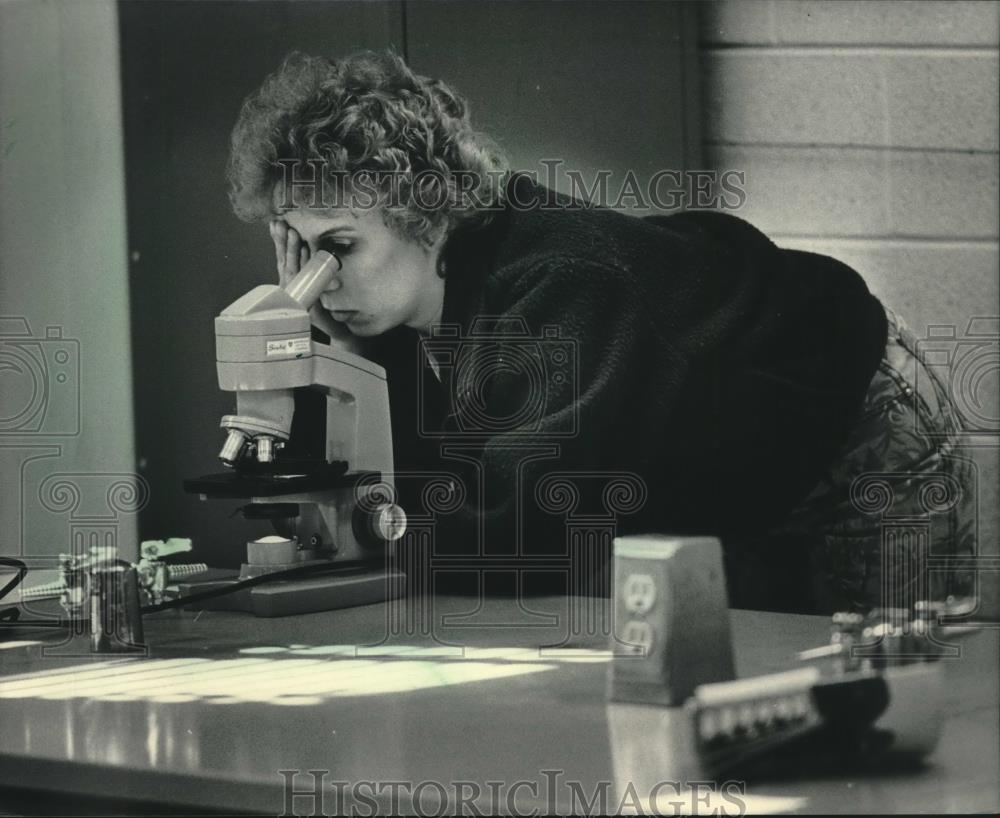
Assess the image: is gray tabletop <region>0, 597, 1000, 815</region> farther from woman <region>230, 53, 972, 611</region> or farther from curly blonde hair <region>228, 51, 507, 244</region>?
curly blonde hair <region>228, 51, 507, 244</region>

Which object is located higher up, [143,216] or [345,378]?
[143,216]

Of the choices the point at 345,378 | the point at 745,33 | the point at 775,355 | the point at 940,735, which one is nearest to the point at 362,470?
the point at 345,378

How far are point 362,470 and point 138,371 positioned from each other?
41 centimetres

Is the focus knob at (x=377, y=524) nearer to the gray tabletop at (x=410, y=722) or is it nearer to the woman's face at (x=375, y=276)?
the gray tabletop at (x=410, y=722)

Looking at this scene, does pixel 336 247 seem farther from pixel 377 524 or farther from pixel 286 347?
pixel 377 524

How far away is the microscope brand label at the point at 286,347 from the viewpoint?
172cm

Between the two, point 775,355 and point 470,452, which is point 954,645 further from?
point 470,452

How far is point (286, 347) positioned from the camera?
5.66ft

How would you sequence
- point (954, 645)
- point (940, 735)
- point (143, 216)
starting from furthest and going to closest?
point (143, 216)
point (954, 645)
point (940, 735)

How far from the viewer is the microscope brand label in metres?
1.72

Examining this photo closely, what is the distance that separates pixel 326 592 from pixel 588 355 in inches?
17.3

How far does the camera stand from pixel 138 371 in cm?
200

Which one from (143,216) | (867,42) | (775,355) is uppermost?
(867,42)

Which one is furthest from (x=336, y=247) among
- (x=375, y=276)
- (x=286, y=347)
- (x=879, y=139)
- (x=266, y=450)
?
(x=879, y=139)
